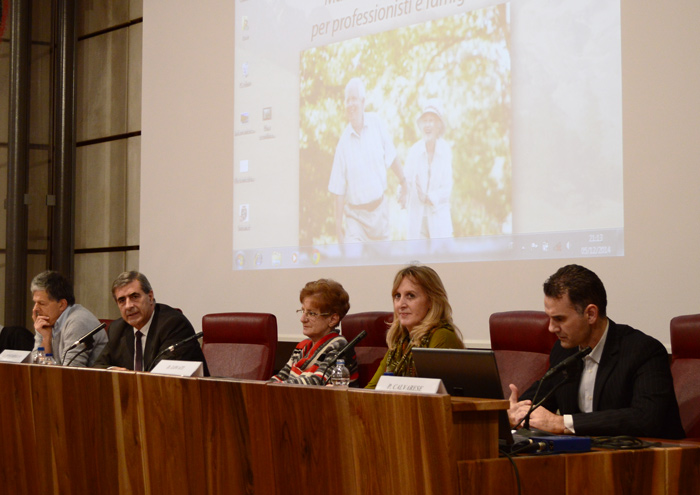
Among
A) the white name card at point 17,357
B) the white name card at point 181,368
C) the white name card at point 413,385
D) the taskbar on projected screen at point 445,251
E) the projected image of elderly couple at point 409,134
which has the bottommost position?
the white name card at point 17,357

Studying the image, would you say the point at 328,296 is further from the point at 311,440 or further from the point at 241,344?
the point at 311,440

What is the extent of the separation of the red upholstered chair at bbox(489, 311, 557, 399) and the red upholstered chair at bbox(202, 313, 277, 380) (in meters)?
1.17

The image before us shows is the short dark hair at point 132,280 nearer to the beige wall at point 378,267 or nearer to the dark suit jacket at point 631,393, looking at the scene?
the beige wall at point 378,267

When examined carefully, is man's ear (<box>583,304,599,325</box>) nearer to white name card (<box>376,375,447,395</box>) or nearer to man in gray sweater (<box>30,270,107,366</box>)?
white name card (<box>376,375,447,395</box>)

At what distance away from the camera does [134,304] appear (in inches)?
143

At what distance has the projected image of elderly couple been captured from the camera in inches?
148

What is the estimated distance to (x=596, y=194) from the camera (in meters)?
3.38

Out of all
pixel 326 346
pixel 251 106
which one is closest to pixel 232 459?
pixel 326 346

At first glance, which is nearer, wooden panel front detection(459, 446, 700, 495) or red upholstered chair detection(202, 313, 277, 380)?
wooden panel front detection(459, 446, 700, 495)

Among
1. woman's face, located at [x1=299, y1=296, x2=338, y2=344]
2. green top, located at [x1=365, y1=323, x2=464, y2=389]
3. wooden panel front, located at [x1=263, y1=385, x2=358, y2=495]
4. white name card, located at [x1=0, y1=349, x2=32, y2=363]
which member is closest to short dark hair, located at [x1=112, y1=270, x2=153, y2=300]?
white name card, located at [x1=0, y1=349, x2=32, y2=363]

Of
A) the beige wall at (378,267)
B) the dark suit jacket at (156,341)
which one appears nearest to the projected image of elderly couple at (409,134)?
Result: the beige wall at (378,267)

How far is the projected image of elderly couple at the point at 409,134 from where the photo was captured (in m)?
3.75

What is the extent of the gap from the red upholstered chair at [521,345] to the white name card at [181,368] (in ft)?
4.09

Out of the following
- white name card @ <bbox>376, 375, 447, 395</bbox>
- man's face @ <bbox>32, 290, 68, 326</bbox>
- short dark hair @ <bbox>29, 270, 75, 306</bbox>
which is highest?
short dark hair @ <bbox>29, 270, 75, 306</bbox>
